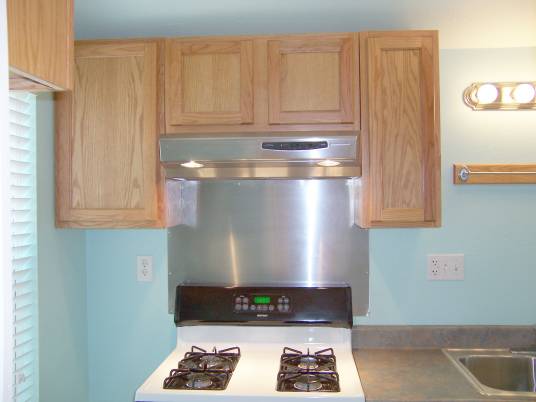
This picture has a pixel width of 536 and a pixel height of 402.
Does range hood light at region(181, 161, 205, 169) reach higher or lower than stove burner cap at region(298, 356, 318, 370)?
higher

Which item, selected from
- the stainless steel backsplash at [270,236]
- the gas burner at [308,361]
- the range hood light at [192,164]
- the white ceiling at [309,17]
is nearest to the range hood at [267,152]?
the range hood light at [192,164]

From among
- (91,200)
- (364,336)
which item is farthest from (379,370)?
(91,200)

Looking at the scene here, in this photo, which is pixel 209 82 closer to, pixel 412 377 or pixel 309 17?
pixel 309 17

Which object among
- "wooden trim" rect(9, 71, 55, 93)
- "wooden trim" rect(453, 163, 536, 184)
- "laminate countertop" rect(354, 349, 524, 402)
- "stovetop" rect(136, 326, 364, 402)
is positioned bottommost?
"laminate countertop" rect(354, 349, 524, 402)

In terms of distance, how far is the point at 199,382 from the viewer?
5.78 feet

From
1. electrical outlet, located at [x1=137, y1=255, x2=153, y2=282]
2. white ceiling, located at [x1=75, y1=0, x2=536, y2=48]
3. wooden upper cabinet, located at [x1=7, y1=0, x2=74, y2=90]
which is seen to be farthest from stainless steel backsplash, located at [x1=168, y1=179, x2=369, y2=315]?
wooden upper cabinet, located at [x1=7, y1=0, x2=74, y2=90]

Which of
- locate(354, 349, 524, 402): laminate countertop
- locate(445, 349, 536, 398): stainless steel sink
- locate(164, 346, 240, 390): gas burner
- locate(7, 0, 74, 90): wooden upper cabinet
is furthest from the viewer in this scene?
locate(445, 349, 536, 398): stainless steel sink

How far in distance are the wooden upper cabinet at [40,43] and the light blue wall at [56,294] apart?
2.25 feet

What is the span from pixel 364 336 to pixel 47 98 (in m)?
1.65

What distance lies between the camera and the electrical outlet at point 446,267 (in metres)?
2.28

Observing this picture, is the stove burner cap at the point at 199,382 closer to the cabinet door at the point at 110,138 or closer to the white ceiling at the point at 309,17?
the cabinet door at the point at 110,138

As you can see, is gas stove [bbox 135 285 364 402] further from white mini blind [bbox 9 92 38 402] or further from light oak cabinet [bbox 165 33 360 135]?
light oak cabinet [bbox 165 33 360 135]

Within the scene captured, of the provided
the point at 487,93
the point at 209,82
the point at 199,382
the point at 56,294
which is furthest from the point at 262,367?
the point at 487,93

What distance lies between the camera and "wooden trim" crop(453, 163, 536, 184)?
7.23ft
